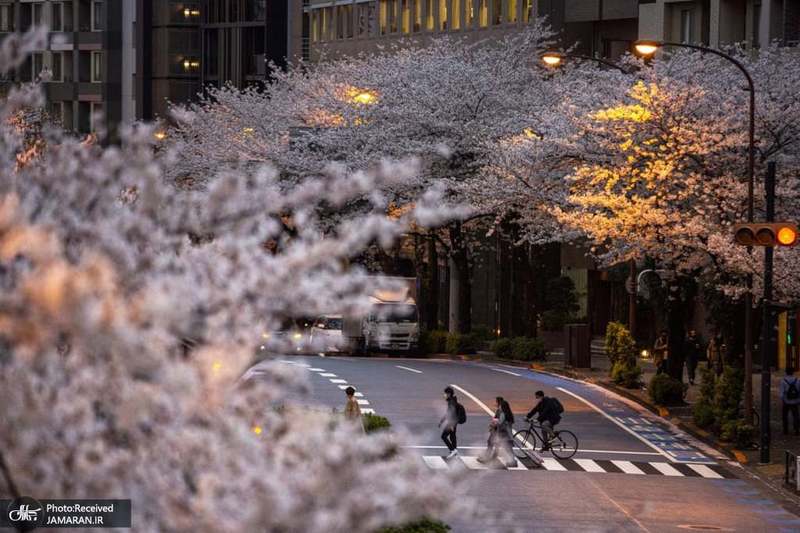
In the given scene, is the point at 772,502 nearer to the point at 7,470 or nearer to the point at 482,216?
the point at 7,470

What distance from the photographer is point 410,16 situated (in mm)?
88000

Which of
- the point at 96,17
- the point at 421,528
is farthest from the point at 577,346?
the point at 96,17

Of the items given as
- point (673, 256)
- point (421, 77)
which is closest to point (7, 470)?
point (673, 256)

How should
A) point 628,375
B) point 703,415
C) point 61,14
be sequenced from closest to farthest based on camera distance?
point 703,415, point 628,375, point 61,14

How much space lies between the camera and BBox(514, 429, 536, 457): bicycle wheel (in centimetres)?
3284

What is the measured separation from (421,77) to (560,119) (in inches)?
773

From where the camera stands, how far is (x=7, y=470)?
6551 millimetres

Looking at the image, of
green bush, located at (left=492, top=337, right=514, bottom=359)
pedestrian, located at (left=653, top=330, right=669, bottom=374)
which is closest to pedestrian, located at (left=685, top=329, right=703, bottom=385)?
pedestrian, located at (left=653, top=330, right=669, bottom=374)

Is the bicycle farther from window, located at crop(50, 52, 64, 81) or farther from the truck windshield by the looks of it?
window, located at crop(50, 52, 64, 81)

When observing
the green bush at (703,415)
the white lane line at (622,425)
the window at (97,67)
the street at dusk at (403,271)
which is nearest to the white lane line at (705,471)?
the street at dusk at (403,271)

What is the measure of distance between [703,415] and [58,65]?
103826mm

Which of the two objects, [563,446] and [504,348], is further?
[504,348]

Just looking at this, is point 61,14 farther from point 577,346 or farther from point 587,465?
point 587,465

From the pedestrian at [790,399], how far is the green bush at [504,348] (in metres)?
21.7
